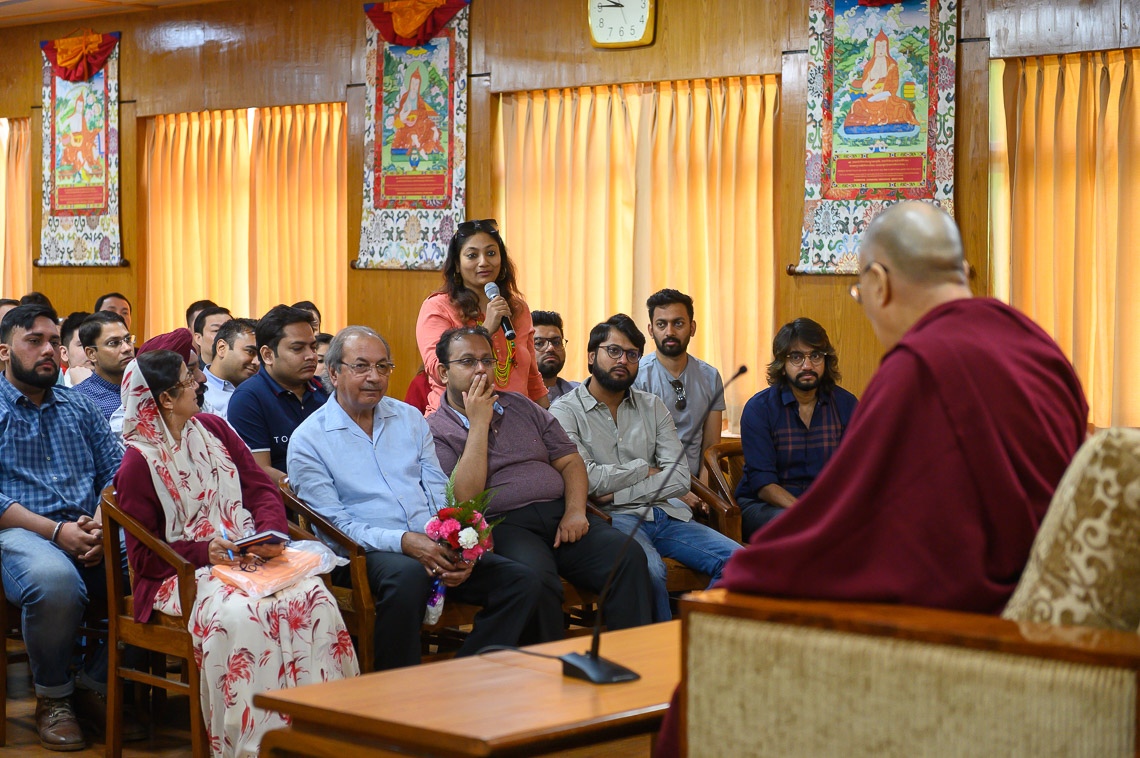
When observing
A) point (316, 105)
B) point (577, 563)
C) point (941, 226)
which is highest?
point (316, 105)

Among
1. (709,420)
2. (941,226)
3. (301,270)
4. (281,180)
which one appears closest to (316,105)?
(281,180)

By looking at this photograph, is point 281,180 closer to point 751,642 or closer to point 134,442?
point 134,442

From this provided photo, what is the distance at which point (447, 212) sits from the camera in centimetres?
751

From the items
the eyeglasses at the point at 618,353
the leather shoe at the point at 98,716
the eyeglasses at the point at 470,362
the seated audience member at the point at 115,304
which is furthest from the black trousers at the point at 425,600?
the seated audience member at the point at 115,304

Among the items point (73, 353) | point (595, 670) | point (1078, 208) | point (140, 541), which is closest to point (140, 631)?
point (140, 541)

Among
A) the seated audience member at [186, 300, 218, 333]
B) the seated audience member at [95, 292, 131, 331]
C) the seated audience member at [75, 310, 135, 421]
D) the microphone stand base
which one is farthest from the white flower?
the seated audience member at [95, 292, 131, 331]

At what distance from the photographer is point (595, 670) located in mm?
2344

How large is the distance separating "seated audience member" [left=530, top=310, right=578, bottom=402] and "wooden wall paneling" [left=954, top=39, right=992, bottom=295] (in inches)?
80.4

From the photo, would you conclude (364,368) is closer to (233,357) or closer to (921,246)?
(233,357)

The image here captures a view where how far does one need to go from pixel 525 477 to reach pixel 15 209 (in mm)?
6733

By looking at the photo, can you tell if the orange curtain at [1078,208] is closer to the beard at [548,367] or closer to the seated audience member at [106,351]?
the beard at [548,367]

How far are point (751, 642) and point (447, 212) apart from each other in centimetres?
578

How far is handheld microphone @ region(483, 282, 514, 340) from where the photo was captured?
186 inches

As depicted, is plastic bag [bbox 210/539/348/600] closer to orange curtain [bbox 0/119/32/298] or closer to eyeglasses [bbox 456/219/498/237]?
eyeglasses [bbox 456/219/498/237]
